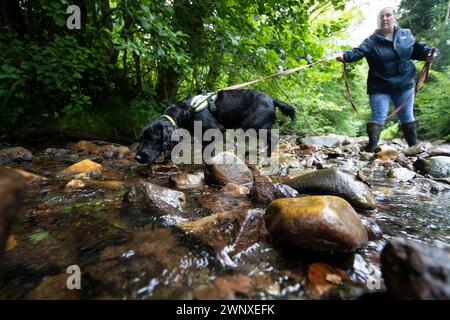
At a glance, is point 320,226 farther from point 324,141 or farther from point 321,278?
point 324,141

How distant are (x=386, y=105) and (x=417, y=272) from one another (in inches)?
189

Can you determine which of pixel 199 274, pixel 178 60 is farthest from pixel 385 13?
pixel 199 274

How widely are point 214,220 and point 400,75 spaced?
4683 millimetres

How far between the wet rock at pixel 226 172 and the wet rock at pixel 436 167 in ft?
7.89

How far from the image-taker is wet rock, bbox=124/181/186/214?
188 centimetres

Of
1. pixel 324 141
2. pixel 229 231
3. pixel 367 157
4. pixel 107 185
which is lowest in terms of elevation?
pixel 229 231

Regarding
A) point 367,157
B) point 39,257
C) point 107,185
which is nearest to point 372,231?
point 39,257

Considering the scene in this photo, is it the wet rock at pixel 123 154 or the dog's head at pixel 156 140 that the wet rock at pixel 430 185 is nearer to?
the dog's head at pixel 156 140

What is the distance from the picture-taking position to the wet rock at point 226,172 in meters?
2.78

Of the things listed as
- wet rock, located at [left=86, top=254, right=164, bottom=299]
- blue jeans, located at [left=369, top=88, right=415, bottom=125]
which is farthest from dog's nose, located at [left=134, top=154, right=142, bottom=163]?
blue jeans, located at [left=369, top=88, right=415, bottom=125]

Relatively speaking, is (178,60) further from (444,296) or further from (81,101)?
(444,296)

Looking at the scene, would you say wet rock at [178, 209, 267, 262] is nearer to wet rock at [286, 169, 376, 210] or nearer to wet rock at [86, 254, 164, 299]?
wet rock at [86, 254, 164, 299]

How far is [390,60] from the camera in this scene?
434cm

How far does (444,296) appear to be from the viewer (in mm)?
784
